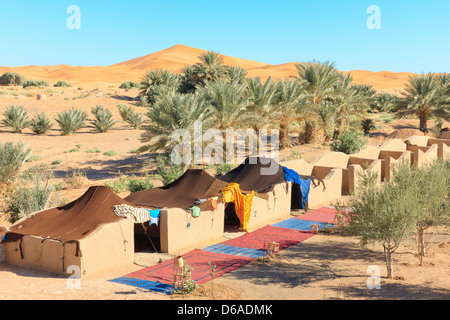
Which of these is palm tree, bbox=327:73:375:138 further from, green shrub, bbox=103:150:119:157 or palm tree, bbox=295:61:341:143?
green shrub, bbox=103:150:119:157

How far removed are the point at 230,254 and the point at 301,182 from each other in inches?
233

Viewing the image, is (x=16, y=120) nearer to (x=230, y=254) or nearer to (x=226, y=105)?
(x=226, y=105)

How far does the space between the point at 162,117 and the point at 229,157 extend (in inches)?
184

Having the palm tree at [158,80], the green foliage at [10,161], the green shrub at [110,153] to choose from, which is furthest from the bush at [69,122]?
the green foliage at [10,161]

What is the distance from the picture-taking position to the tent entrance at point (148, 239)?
12.0m

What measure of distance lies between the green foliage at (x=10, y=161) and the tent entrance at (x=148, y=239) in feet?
25.4

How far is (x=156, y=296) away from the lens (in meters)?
8.46

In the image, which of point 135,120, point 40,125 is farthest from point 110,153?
point 135,120

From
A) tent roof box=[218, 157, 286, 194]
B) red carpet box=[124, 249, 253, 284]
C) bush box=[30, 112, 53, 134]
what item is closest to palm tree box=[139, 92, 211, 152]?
tent roof box=[218, 157, 286, 194]

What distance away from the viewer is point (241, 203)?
1400 centimetres

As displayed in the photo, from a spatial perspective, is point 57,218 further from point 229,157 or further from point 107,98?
point 107,98

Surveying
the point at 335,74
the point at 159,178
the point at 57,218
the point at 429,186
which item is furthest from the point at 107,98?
the point at 429,186

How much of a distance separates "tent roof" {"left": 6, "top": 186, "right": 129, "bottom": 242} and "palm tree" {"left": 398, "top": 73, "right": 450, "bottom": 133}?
2777 cm

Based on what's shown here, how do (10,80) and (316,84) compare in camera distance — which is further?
(10,80)
